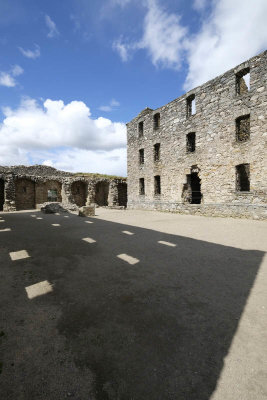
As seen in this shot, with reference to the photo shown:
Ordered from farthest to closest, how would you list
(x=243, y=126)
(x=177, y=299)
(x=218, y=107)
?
(x=243, y=126)
(x=218, y=107)
(x=177, y=299)

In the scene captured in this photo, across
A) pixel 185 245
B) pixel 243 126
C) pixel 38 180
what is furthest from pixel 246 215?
pixel 38 180

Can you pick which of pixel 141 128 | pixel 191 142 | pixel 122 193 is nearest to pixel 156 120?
pixel 141 128

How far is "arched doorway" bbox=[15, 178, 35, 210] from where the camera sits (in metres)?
21.3

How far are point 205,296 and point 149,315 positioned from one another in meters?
0.90

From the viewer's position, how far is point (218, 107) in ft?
38.4

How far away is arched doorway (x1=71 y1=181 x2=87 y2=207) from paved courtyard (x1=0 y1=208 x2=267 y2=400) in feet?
72.8

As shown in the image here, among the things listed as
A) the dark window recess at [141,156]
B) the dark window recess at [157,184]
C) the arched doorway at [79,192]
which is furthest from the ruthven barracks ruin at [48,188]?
the dark window recess at [157,184]

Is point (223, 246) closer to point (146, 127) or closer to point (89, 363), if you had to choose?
point (89, 363)

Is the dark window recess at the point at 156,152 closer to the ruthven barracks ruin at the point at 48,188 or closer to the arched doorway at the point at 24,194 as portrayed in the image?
the ruthven barracks ruin at the point at 48,188

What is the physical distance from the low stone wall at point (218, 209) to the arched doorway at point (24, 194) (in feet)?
47.2

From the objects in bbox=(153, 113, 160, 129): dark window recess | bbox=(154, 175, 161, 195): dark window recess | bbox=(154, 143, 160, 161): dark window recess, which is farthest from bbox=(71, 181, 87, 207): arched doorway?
bbox=(153, 113, 160, 129): dark window recess

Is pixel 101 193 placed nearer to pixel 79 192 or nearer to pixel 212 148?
pixel 79 192

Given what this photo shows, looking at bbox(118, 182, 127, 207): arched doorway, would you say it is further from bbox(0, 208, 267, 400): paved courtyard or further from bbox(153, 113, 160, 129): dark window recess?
bbox(0, 208, 267, 400): paved courtyard

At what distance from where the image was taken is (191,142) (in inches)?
559
